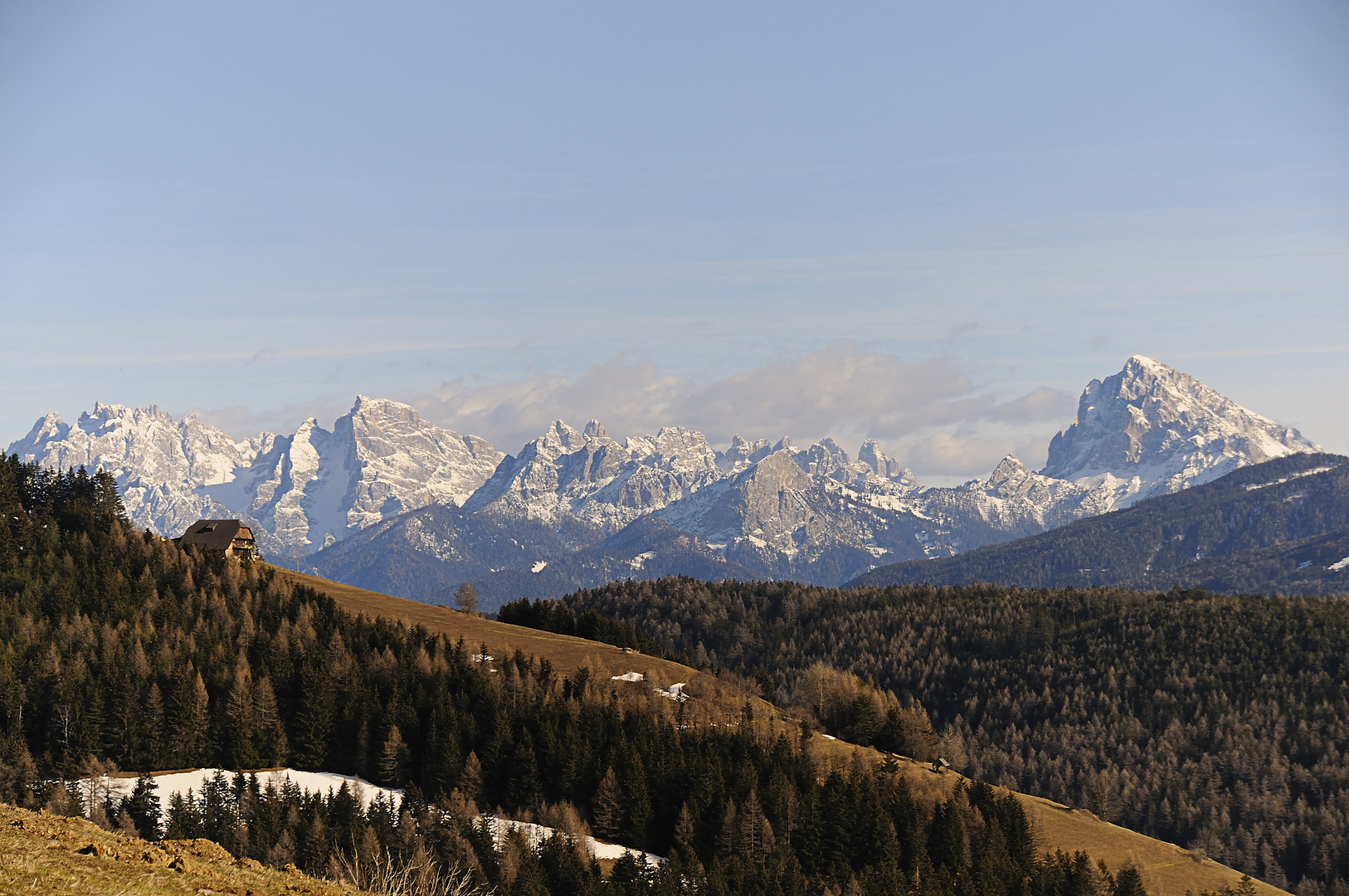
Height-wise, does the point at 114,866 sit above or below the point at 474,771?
above

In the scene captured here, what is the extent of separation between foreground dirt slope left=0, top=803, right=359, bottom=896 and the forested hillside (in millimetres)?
75937

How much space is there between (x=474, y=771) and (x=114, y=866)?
124m

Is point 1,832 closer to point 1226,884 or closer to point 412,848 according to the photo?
point 412,848

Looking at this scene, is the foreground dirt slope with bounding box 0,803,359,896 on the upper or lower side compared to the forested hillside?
upper

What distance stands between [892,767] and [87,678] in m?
117

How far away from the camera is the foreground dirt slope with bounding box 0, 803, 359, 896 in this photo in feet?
133

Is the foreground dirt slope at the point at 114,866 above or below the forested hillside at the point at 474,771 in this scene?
above

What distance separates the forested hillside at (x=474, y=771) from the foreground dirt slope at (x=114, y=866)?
75937 millimetres

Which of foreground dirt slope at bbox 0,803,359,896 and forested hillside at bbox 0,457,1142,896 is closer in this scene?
foreground dirt slope at bbox 0,803,359,896

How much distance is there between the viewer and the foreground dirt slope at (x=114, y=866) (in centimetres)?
4053

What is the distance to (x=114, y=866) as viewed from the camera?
43.7 meters

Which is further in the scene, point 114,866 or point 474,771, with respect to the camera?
point 474,771

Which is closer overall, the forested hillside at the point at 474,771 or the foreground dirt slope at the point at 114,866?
the foreground dirt slope at the point at 114,866

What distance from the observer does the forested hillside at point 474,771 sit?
138625mm
